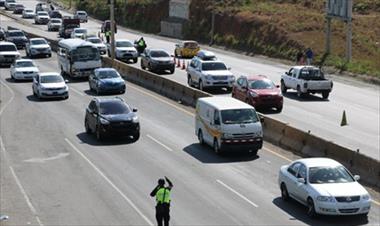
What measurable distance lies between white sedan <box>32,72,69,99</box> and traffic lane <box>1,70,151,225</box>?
3467 millimetres

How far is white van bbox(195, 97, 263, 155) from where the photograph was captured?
89.5 ft

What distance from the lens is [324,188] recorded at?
19875 mm

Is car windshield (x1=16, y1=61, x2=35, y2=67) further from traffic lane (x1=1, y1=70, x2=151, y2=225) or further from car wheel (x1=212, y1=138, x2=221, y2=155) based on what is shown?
car wheel (x1=212, y1=138, x2=221, y2=155)

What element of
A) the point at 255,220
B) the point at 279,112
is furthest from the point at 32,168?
the point at 279,112

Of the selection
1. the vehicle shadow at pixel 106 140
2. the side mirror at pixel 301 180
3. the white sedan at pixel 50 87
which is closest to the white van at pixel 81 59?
the white sedan at pixel 50 87

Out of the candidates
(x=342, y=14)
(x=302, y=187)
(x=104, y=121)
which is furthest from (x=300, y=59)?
(x=302, y=187)

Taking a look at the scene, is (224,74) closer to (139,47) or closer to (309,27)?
(139,47)

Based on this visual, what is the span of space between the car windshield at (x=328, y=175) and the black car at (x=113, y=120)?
38.1 ft

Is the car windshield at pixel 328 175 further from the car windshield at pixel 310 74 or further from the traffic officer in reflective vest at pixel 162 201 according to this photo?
the car windshield at pixel 310 74

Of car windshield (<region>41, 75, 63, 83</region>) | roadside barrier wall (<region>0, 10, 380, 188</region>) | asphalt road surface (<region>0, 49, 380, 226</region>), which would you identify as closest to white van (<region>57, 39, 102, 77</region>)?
car windshield (<region>41, 75, 63, 83</region>)

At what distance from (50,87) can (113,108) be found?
12.2m

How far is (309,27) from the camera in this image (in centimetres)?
7056

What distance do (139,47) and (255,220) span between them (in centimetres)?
4851

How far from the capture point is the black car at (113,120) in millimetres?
30500
